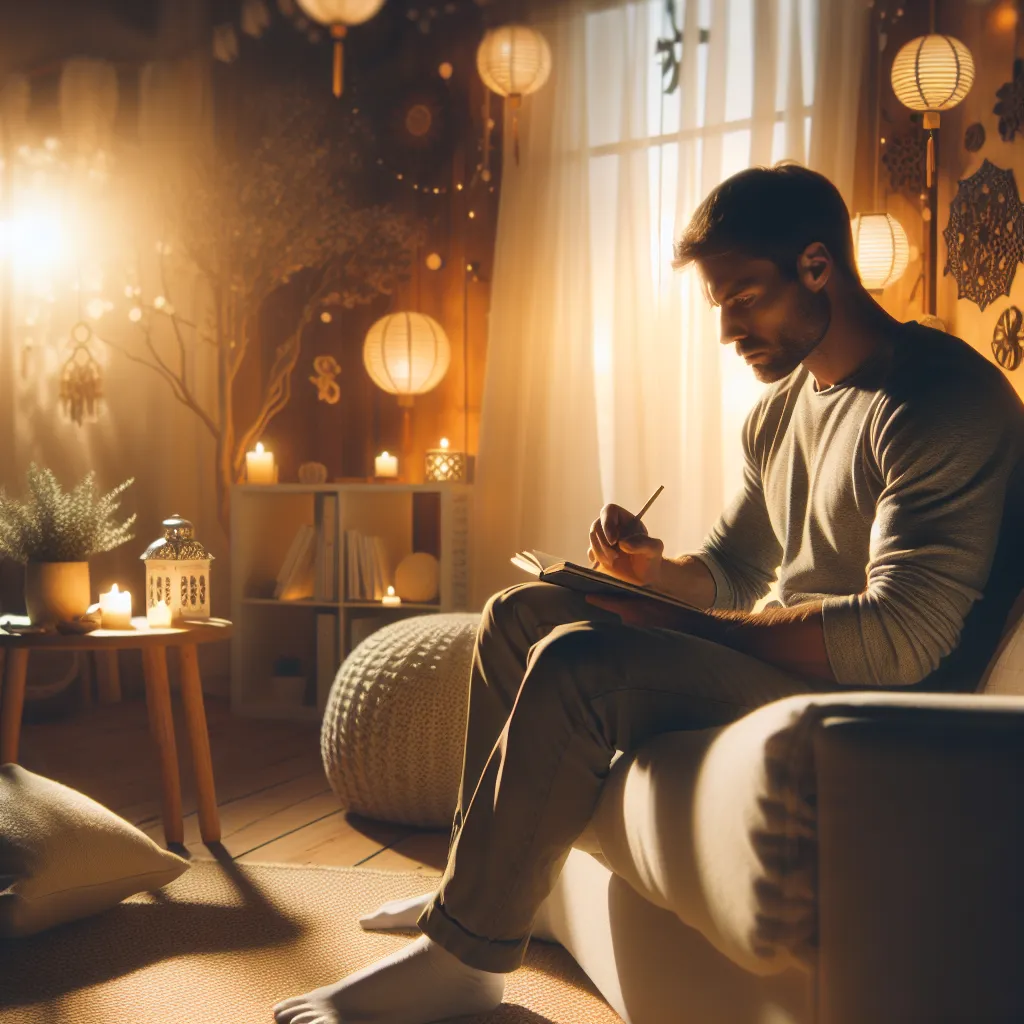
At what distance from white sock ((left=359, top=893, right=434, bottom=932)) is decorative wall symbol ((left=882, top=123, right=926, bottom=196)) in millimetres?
2387

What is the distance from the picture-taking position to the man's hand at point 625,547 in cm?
161

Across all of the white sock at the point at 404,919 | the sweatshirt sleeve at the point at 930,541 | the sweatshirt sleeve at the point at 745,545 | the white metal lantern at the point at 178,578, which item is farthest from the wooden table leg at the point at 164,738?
the sweatshirt sleeve at the point at 930,541

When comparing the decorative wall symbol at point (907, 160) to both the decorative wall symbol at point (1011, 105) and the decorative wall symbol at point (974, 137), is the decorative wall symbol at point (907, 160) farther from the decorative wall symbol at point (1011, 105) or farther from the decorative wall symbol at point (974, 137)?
the decorative wall symbol at point (1011, 105)

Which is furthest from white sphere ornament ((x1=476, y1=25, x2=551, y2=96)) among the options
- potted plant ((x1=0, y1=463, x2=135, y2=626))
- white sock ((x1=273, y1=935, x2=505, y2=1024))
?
white sock ((x1=273, y1=935, x2=505, y2=1024))

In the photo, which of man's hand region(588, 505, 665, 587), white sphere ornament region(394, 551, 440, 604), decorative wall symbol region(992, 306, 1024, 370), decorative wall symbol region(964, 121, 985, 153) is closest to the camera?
man's hand region(588, 505, 665, 587)

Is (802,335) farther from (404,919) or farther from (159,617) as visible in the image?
(159,617)

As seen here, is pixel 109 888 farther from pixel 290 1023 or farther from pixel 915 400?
pixel 915 400

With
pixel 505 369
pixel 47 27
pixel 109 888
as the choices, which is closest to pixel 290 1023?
pixel 109 888

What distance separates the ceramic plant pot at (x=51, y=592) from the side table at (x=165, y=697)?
7 centimetres

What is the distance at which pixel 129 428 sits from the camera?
4.03 meters

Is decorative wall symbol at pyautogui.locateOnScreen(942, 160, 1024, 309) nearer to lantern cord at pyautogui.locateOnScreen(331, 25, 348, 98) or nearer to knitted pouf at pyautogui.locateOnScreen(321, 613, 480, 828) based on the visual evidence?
knitted pouf at pyautogui.locateOnScreen(321, 613, 480, 828)

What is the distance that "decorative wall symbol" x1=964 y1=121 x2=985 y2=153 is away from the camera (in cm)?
284

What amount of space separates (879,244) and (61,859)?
2.32 metres

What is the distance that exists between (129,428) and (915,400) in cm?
336
